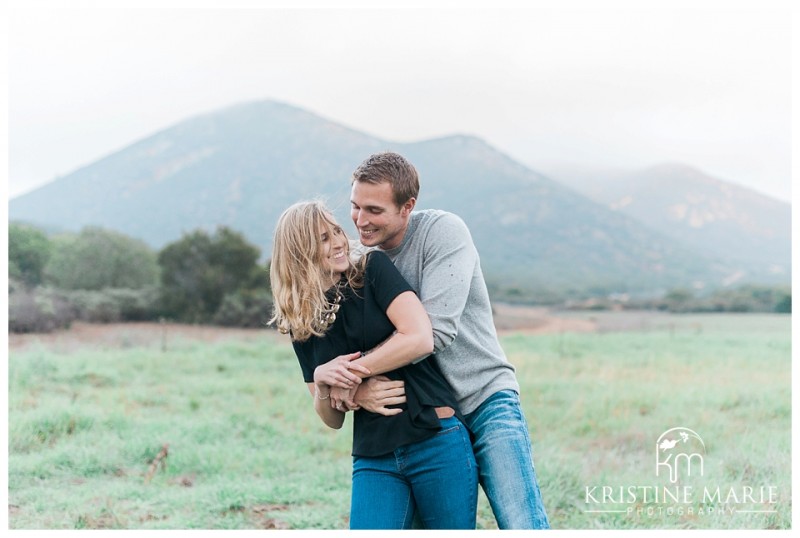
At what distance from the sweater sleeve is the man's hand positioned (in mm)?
171

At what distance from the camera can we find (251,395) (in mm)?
10164

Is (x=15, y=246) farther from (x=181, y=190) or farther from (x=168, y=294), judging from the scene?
(x=181, y=190)

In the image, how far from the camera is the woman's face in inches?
91.1

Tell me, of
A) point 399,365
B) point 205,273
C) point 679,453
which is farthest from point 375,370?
point 205,273

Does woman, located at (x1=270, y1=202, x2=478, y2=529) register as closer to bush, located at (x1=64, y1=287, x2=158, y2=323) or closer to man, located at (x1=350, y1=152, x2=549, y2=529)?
man, located at (x1=350, y1=152, x2=549, y2=529)

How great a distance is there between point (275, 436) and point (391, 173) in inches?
232

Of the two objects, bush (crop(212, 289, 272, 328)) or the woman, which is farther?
bush (crop(212, 289, 272, 328))

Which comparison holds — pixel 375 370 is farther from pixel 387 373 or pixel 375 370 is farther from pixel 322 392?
pixel 322 392

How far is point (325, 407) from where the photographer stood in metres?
2.43

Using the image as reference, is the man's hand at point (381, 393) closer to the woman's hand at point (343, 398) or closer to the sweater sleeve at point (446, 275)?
the woman's hand at point (343, 398)

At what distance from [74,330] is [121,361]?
19.6 feet

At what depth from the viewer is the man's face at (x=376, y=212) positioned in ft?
7.69

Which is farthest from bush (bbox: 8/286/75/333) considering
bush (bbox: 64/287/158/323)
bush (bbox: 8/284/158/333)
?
bush (bbox: 64/287/158/323)

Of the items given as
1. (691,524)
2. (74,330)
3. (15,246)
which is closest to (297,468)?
(691,524)
